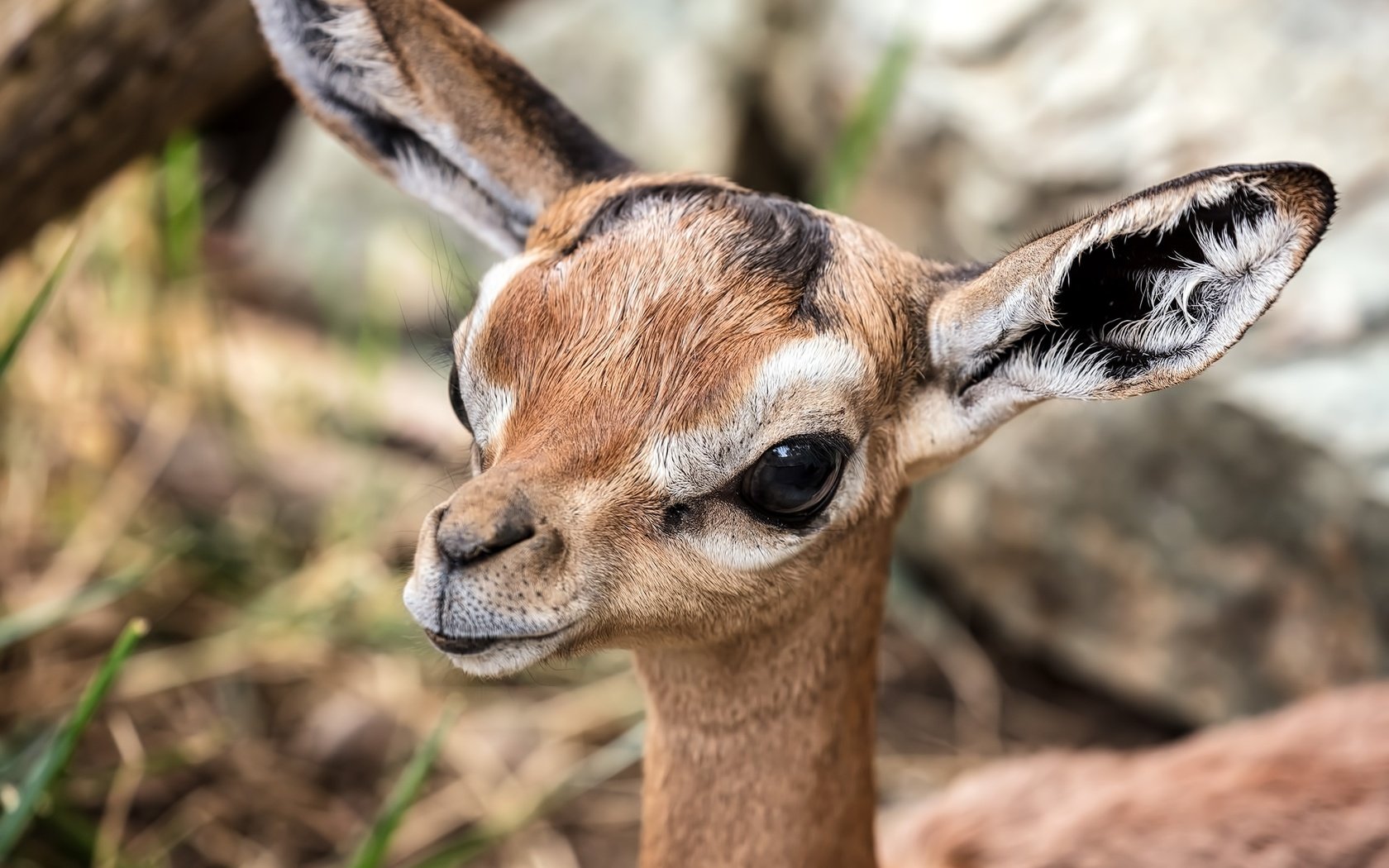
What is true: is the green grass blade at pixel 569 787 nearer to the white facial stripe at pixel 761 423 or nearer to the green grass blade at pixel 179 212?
the white facial stripe at pixel 761 423

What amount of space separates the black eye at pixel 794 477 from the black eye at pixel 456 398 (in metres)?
0.44

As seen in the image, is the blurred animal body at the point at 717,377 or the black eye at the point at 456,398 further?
the black eye at the point at 456,398

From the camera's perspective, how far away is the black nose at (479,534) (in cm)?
163

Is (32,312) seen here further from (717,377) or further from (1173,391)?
(1173,391)

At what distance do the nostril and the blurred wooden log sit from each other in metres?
1.65

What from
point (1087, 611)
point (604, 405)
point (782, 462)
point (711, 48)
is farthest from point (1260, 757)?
point (711, 48)

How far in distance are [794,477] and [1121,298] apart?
21.0 inches

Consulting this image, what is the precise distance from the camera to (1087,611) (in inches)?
149

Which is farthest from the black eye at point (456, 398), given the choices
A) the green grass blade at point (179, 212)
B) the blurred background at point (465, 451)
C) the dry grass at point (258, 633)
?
the green grass blade at point (179, 212)

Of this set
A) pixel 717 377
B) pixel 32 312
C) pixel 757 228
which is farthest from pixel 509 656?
pixel 32 312

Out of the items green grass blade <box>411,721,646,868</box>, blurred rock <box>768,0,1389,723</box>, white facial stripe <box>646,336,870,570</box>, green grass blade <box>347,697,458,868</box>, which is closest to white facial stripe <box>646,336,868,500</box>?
white facial stripe <box>646,336,870,570</box>

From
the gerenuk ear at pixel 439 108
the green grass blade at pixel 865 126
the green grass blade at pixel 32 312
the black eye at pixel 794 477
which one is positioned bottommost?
the green grass blade at pixel 32 312

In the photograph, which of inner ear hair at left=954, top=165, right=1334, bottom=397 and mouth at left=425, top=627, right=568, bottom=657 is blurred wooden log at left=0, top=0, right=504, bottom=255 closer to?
mouth at left=425, top=627, right=568, bottom=657

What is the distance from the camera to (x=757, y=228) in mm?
1908
